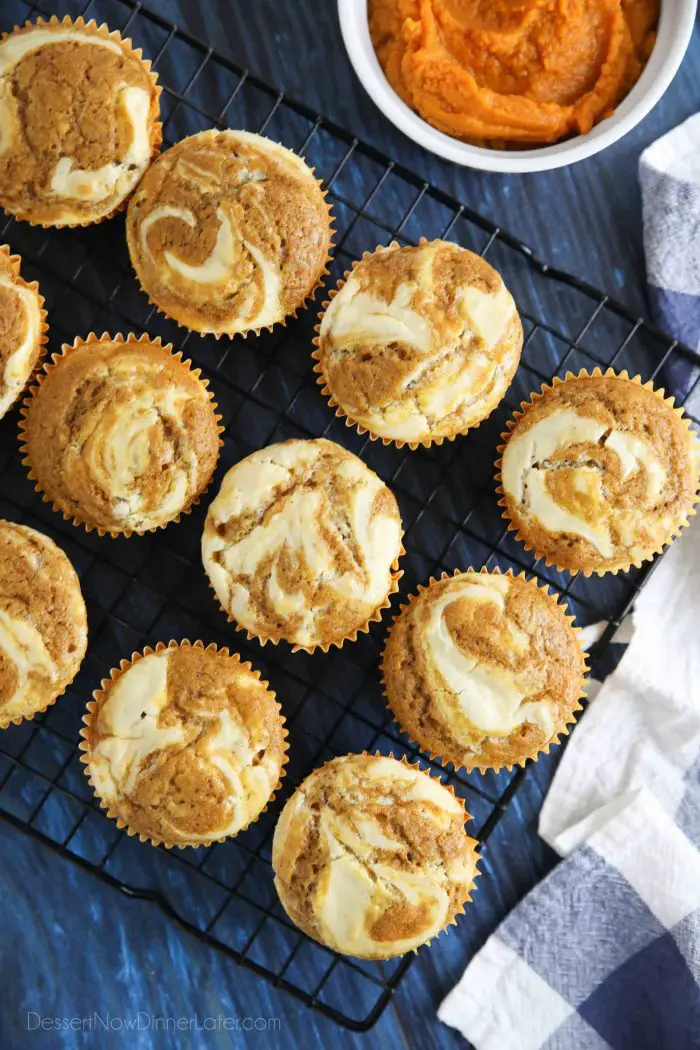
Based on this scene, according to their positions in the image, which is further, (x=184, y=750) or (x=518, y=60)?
(x=518, y=60)

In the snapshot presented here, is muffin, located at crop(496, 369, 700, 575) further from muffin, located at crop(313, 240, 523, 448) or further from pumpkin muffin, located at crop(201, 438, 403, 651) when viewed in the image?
pumpkin muffin, located at crop(201, 438, 403, 651)

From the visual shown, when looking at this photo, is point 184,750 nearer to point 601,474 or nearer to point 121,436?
point 121,436

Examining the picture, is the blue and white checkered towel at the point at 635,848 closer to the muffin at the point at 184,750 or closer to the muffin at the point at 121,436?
the muffin at the point at 184,750

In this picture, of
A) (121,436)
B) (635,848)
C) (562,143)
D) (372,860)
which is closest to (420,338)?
(562,143)

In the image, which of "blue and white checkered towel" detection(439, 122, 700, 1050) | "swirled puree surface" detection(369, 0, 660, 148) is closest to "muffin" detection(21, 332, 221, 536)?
"swirled puree surface" detection(369, 0, 660, 148)

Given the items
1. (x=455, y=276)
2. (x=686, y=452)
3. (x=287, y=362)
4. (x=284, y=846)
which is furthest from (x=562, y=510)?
(x=284, y=846)

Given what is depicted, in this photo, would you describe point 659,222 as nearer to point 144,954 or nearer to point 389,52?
point 389,52

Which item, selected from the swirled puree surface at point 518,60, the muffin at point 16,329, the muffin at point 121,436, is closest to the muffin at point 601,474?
the swirled puree surface at point 518,60
